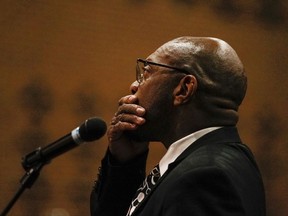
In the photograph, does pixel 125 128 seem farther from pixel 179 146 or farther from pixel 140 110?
pixel 179 146

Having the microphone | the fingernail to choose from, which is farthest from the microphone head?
the fingernail

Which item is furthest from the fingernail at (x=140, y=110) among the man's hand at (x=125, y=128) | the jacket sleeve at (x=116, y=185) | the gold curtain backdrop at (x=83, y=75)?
the gold curtain backdrop at (x=83, y=75)

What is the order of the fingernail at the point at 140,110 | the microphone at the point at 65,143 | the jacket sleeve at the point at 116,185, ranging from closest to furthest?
the microphone at the point at 65,143, the fingernail at the point at 140,110, the jacket sleeve at the point at 116,185

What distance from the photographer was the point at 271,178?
283cm

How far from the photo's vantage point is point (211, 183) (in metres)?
1.04

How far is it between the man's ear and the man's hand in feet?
0.34

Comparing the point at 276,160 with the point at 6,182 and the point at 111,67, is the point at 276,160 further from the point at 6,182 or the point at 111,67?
the point at 6,182

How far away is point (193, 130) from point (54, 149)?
13.4 inches

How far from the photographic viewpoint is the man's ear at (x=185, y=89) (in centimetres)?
128

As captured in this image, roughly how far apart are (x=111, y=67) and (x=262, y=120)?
878 millimetres

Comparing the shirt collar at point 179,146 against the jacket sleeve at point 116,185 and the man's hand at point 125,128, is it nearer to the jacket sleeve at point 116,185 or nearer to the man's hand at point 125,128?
the man's hand at point 125,128

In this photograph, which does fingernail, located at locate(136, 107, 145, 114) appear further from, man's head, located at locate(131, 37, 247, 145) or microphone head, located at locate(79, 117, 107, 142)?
microphone head, located at locate(79, 117, 107, 142)

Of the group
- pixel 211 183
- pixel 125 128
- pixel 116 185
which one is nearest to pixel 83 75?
pixel 116 185

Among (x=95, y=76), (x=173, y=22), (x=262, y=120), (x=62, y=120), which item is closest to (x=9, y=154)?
(x=62, y=120)
